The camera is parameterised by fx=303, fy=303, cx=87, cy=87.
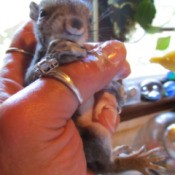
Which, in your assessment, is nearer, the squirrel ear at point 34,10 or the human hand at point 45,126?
the human hand at point 45,126

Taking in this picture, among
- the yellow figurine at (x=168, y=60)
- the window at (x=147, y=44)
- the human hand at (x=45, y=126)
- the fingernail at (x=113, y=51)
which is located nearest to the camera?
the human hand at (x=45, y=126)

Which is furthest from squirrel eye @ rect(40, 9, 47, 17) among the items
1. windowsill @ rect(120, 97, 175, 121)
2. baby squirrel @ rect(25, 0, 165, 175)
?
windowsill @ rect(120, 97, 175, 121)

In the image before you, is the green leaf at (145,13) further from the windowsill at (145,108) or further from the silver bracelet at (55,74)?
the silver bracelet at (55,74)

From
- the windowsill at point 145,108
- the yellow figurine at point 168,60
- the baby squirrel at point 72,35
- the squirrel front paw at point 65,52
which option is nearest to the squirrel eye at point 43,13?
the baby squirrel at point 72,35

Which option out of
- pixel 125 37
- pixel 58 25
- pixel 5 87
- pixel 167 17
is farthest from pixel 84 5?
pixel 167 17

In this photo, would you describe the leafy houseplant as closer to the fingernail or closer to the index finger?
the index finger

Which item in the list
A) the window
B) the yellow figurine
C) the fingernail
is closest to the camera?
the fingernail

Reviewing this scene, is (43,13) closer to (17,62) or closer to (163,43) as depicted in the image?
(17,62)
